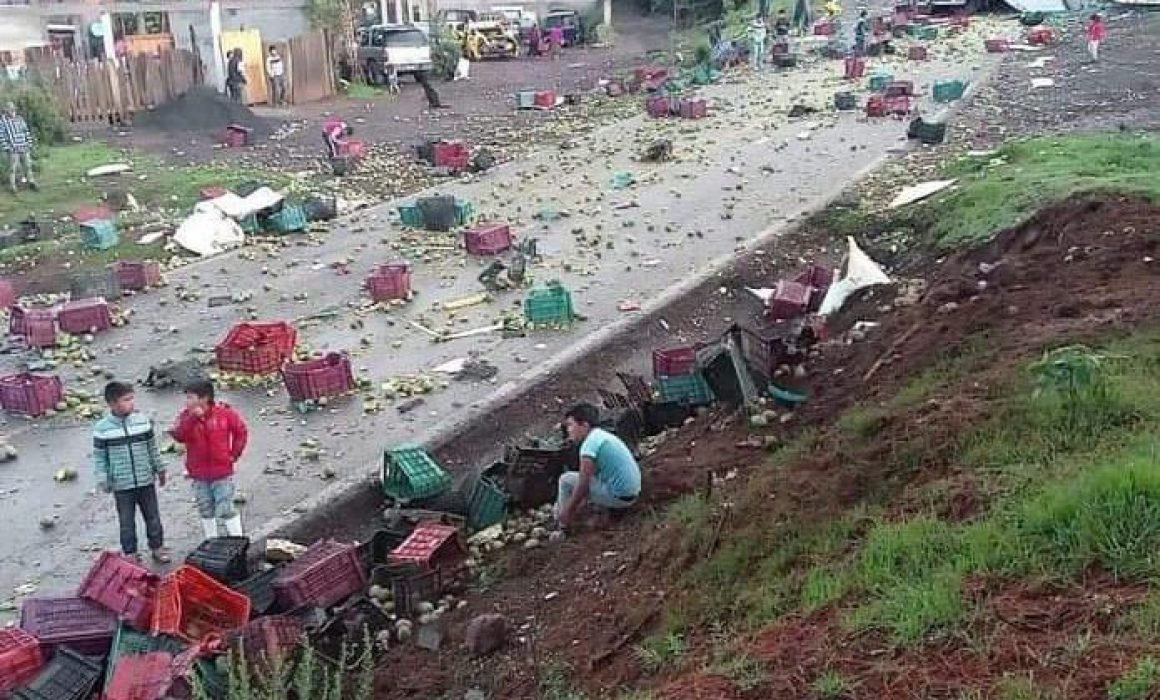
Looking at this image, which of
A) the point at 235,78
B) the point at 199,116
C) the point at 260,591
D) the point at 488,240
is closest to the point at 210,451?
the point at 260,591

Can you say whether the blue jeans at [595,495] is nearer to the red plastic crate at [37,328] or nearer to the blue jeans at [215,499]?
the blue jeans at [215,499]

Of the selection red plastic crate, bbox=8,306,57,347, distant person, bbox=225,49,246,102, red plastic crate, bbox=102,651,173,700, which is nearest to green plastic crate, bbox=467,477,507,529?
red plastic crate, bbox=102,651,173,700

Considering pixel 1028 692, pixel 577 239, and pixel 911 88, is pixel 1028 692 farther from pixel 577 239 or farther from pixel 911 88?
pixel 911 88

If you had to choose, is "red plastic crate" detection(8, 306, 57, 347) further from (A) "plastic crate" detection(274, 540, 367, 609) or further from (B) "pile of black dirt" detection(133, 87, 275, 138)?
(B) "pile of black dirt" detection(133, 87, 275, 138)

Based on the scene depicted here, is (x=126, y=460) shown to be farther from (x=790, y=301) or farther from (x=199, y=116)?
(x=199, y=116)

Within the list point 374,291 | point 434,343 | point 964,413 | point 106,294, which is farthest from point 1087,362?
point 106,294

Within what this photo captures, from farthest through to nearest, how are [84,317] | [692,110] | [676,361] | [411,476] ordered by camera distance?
[692,110] → [84,317] → [676,361] → [411,476]

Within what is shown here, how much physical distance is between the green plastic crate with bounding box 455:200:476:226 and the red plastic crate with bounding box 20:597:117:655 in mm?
10823

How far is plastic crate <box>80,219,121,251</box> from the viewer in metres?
17.1

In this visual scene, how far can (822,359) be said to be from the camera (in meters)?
10.7

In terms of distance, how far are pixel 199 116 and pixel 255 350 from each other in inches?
702

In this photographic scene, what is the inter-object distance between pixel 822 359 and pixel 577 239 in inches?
246

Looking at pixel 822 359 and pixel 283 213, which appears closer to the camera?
pixel 822 359

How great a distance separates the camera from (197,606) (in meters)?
7.28
